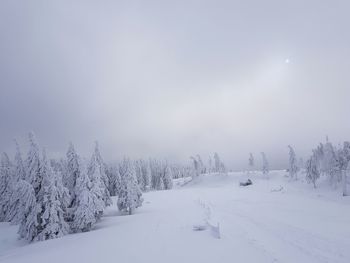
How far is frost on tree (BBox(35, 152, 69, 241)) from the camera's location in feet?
110

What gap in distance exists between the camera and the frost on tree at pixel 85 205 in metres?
36.3

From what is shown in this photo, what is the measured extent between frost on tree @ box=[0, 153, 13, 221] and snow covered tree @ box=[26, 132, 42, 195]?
25342 millimetres

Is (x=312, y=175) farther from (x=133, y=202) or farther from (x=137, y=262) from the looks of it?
(x=137, y=262)

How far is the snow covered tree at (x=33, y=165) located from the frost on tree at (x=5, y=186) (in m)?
25.3

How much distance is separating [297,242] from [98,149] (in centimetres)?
4296

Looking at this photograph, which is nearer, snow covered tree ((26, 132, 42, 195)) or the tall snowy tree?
snow covered tree ((26, 132, 42, 195))

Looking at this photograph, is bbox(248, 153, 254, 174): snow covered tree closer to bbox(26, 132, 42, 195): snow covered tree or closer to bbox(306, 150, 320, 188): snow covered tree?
bbox(306, 150, 320, 188): snow covered tree

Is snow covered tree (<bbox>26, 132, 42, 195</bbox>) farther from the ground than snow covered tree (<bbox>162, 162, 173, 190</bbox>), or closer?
farther from the ground

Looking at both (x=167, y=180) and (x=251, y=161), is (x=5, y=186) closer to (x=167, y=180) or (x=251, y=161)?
(x=167, y=180)

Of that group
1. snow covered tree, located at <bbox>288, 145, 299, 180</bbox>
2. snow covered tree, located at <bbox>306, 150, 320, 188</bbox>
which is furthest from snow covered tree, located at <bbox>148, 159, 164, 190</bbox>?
snow covered tree, located at <bbox>306, 150, 320, 188</bbox>

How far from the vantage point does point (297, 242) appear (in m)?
17.6

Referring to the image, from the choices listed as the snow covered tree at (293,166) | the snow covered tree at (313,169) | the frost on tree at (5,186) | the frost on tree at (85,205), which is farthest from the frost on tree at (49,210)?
the snow covered tree at (293,166)

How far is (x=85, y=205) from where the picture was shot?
121 ft

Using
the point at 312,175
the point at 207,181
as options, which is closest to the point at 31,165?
the point at 312,175
